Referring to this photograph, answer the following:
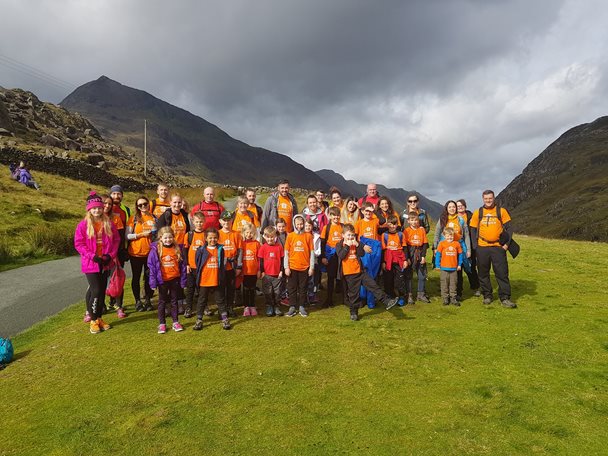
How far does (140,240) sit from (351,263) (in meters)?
4.56

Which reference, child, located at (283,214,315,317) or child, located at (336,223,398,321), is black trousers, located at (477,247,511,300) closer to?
child, located at (336,223,398,321)

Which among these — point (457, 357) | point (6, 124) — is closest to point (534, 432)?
point (457, 357)

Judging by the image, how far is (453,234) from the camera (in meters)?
8.83

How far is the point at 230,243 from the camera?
7.96 m

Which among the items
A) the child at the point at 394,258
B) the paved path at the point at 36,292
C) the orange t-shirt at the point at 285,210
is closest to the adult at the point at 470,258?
the child at the point at 394,258

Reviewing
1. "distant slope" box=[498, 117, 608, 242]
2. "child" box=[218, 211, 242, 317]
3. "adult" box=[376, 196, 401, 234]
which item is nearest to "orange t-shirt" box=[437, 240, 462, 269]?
"adult" box=[376, 196, 401, 234]

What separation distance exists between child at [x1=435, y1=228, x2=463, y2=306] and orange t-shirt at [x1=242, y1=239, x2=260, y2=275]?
4303mm

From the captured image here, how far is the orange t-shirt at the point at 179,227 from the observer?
7.91 meters

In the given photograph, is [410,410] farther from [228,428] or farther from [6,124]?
[6,124]

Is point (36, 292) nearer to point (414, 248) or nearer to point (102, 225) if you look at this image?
point (102, 225)

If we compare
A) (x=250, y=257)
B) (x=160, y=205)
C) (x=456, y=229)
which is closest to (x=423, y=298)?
(x=456, y=229)

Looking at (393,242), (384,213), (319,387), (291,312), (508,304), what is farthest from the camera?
(384,213)

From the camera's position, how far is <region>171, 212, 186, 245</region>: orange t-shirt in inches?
311

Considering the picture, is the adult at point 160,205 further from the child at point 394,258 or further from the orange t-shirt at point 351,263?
the child at point 394,258
